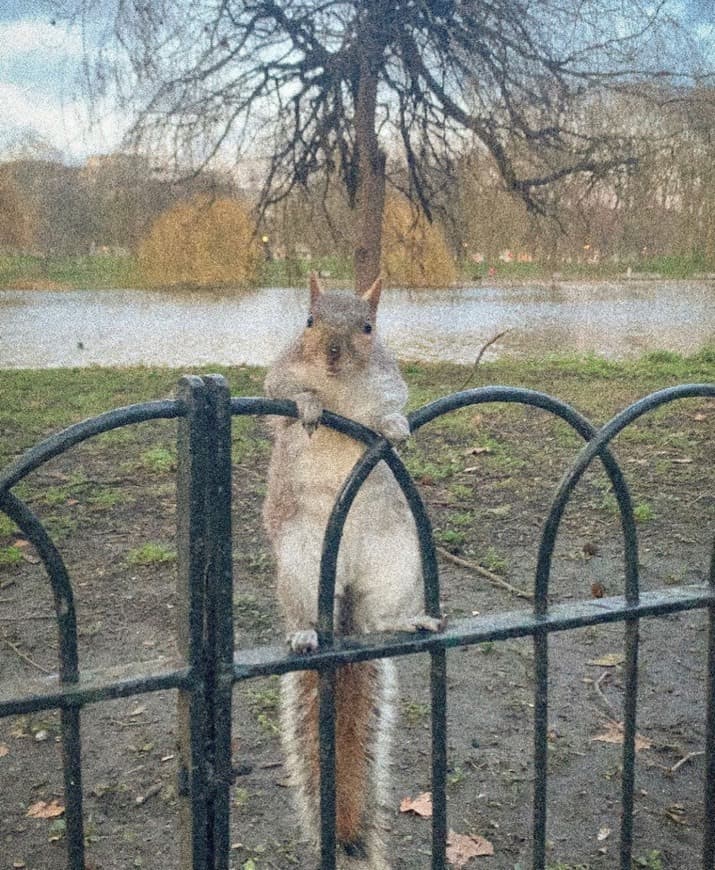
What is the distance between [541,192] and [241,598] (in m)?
4.19

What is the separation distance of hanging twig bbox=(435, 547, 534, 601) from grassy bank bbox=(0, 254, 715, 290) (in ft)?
9.57

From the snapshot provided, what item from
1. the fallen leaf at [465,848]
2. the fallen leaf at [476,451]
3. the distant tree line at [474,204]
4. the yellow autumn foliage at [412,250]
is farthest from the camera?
the yellow autumn foliage at [412,250]

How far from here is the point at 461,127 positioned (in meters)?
5.45

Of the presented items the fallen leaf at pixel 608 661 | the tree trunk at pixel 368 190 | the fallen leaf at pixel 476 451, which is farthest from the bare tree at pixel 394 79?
the fallen leaf at pixel 608 661

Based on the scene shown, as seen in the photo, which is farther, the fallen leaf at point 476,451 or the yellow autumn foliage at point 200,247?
the yellow autumn foliage at point 200,247

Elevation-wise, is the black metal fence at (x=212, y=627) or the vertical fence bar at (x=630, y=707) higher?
the black metal fence at (x=212, y=627)

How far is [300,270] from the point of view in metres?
6.21

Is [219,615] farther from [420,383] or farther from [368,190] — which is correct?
[420,383]

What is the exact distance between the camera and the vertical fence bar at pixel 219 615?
86 cm

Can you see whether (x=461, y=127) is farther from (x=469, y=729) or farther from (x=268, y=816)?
(x=268, y=816)

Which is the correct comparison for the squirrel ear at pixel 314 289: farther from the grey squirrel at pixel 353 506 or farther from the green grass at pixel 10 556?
the green grass at pixel 10 556

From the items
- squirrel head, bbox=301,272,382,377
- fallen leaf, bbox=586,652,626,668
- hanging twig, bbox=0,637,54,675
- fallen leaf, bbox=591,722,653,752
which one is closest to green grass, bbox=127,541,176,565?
hanging twig, bbox=0,637,54,675

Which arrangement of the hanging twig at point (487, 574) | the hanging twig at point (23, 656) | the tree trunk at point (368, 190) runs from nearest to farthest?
1. the hanging twig at point (23, 656)
2. the hanging twig at point (487, 574)
3. the tree trunk at point (368, 190)

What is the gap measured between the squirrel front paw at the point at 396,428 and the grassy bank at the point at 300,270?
4105 millimetres
